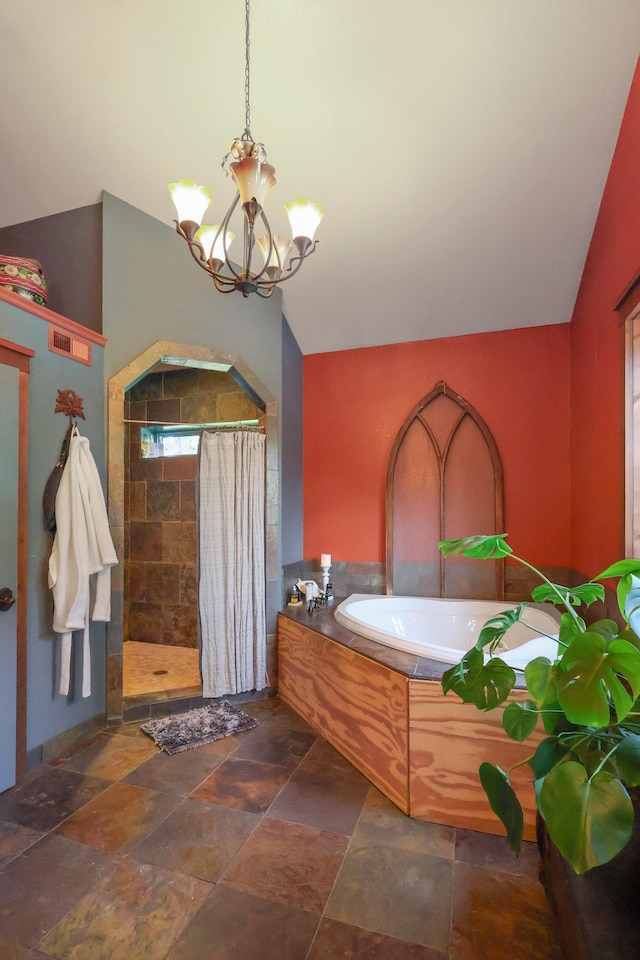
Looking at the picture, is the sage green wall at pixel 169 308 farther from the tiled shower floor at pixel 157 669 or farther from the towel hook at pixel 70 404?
the tiled shower floor at pixel 157 669

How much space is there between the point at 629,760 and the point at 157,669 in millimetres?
3207

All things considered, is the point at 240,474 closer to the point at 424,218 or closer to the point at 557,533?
the point at 424,218

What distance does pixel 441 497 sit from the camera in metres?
3.39

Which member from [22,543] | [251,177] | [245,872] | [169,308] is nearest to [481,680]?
Answer: [245,872]

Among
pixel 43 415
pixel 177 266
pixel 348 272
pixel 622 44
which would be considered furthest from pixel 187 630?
pixel 622 44

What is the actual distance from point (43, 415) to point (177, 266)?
1.22 metres

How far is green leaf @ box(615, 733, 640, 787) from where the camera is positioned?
0.92 meters

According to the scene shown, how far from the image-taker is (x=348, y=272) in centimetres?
316

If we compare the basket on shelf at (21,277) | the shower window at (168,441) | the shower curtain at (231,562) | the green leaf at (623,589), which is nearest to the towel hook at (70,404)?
the basket on shelf at (21,277)

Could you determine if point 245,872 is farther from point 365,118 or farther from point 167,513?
point 365,118

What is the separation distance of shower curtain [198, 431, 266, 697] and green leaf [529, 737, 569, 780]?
2.19 m

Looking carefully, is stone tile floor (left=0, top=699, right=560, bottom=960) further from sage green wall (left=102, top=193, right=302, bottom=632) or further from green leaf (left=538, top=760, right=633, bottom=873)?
sage green wall (left=102, top=193, right=302, bottom=632)

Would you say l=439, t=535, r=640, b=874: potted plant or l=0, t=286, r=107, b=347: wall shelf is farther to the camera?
l=0, t=286, r=107, b=347: wall shelf

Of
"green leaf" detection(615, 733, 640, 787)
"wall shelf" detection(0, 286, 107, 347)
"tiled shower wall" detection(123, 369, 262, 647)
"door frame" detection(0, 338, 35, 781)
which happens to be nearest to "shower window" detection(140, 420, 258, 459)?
"tiled shower wall" detection(123, 369, 262, 647)
